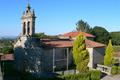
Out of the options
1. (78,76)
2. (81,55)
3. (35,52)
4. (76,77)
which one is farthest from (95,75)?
(35,52)

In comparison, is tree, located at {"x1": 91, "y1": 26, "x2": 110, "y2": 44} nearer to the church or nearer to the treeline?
the treeline

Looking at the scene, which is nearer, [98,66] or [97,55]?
[98,66]

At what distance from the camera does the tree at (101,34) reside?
7306 cm

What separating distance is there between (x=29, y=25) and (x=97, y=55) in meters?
13.3

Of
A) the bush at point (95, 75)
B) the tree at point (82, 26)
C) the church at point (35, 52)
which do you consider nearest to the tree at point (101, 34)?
the tree at point (82, 26)

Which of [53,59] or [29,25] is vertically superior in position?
[29,25]

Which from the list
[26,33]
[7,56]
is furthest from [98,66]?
[7,56]

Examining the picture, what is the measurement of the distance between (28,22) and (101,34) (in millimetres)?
45000

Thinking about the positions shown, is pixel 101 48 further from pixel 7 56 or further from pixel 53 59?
pixel 7 56

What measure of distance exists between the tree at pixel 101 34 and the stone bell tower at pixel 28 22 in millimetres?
43813

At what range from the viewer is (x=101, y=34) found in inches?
2896

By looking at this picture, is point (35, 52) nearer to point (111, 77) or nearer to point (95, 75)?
point (95, 75)

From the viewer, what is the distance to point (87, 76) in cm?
2750

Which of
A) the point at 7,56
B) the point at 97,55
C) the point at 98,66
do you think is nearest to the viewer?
the point at 98,66
